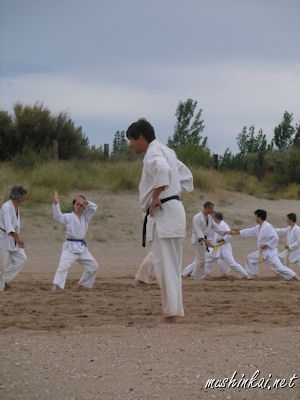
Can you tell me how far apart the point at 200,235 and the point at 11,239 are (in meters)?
4.39

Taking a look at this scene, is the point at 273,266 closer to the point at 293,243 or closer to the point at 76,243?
the point at 293,243

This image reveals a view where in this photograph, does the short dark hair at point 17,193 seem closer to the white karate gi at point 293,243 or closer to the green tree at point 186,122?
the white karate gi at point 293,243

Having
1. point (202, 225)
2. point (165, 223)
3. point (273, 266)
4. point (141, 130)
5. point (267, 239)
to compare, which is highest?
point (141, 130)

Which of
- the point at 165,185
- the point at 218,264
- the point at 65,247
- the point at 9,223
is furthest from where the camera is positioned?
the point at 218,264

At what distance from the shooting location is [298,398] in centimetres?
600

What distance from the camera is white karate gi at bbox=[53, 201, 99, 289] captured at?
13.0 m

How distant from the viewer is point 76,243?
13266 millimetres

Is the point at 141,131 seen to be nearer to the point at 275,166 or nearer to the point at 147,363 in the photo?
the point at 147,363

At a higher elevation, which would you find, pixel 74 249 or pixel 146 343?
pixel 74 249

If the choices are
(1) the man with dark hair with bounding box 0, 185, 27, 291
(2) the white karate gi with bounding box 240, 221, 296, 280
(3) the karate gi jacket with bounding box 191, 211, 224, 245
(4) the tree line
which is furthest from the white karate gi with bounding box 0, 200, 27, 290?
(4) the tree line

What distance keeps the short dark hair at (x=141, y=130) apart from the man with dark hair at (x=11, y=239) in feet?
13.9

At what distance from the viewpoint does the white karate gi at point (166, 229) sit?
8.77m

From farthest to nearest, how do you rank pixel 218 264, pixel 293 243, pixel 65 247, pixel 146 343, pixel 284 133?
1. pixel 284 133
2. pixel 218 264
3. pixel 293 243
4. pixel 65 247
5. pixel 146 343

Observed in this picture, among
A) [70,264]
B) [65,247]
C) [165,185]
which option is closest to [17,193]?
[65,247]
